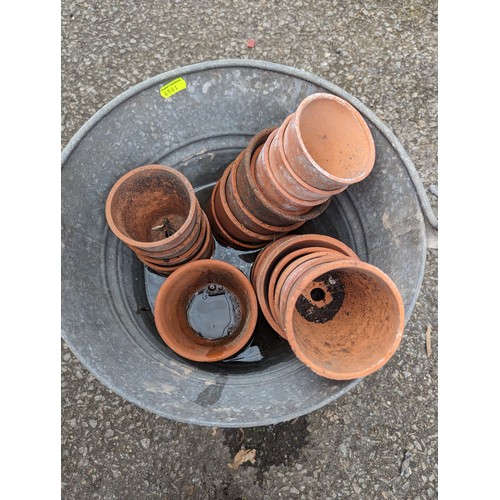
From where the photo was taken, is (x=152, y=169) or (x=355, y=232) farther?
(x=355, y=232)

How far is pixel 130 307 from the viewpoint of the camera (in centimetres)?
247

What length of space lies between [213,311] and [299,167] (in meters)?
1.27

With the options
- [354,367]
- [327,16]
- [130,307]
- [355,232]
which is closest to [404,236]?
[355,232]

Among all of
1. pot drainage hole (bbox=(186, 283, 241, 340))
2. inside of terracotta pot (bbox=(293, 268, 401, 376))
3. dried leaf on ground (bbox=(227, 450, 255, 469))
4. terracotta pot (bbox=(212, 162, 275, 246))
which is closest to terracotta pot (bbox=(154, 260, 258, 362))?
pot drainage hole (bbox=(186, 283, 241, 340))

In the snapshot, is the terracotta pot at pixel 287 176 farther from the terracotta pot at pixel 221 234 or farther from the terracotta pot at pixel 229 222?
the terracotta pot at pixel 221 234

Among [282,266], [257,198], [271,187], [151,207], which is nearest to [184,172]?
[151,207]

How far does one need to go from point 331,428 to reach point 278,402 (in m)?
1.08

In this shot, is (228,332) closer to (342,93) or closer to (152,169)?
(152,169)

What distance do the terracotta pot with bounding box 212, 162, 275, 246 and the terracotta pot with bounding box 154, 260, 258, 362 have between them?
0.68ft

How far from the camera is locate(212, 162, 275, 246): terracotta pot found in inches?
92.8

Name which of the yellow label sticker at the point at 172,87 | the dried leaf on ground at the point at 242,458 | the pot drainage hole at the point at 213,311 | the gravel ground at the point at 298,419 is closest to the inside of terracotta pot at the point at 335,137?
the yellow label sticker at the point at 172,87

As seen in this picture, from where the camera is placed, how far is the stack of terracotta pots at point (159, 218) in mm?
2117

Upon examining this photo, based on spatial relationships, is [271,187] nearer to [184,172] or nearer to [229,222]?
[229,222]

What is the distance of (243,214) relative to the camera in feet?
7.43
